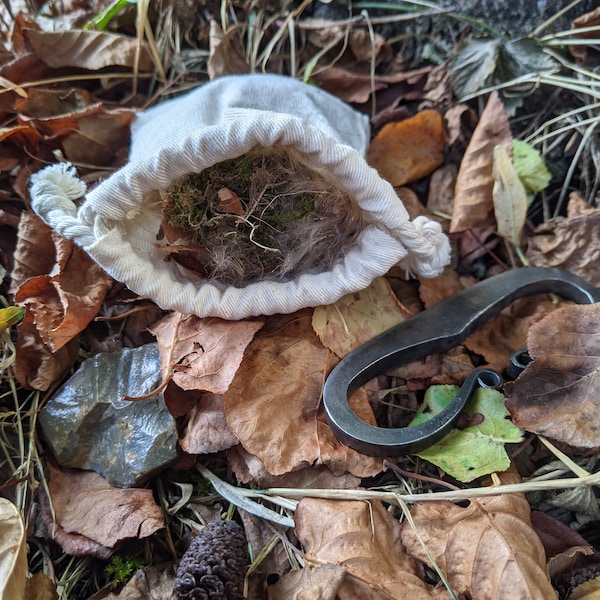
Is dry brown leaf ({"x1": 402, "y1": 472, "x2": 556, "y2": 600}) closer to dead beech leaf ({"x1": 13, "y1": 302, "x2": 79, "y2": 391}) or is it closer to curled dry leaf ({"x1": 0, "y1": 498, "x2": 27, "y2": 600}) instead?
curled dry leaf ({"x1": 0, "y1": 498, "x2": 27, "y2": 600})

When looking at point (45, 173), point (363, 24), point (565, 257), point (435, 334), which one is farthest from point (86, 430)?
point (363, 24)

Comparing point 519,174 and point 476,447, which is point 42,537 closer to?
point 476,447

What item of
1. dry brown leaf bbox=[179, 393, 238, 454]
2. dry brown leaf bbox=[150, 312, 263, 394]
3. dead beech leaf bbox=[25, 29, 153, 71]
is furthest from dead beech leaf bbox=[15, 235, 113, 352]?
dead beech leaf bbox=[25, 29, 153, 71]

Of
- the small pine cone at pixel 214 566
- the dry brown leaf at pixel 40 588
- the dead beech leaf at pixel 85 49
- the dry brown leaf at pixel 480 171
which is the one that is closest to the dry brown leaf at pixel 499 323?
the dry brown leaf at pixel 480 171

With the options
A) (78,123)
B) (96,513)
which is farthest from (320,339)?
(78,123)

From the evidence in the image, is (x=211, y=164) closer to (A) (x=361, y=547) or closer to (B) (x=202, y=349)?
(B) (x=202, y=349)
